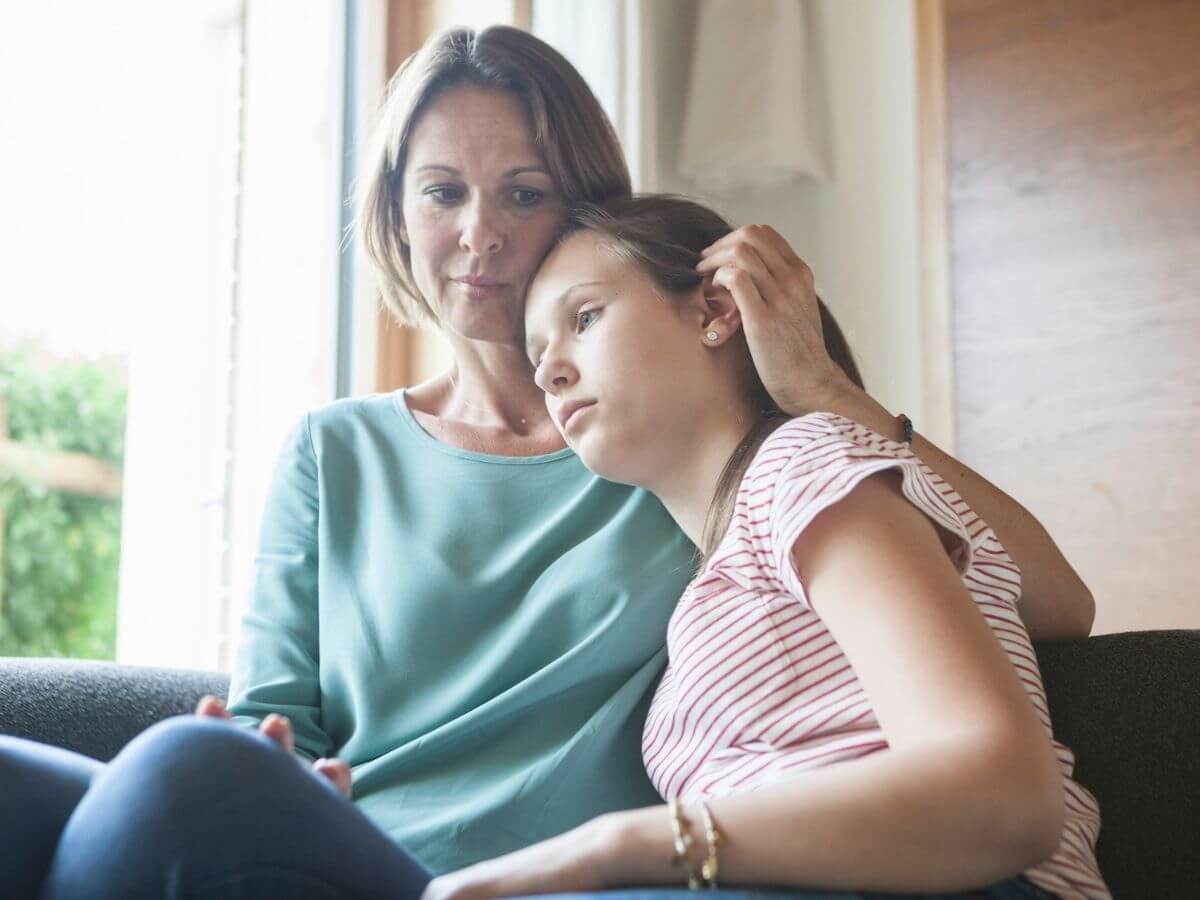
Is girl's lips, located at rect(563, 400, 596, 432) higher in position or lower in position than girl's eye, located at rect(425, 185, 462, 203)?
lower

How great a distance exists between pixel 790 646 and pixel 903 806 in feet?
0.71

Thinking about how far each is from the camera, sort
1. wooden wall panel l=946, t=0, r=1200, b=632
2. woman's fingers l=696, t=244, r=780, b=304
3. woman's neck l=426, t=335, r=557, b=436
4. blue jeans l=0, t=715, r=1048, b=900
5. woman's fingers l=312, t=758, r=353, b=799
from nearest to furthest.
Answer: blue jeans l=0, t=715, r=1048, b=900 → woman's fingers l=312, t=758, r=353, b=799 → woman's fingers l=696, t=244, r=780, b=304 → woman's neck l=426, t=335, r=557, b=436 → wooden wall panel l=946, t=0, r=1200, b=632

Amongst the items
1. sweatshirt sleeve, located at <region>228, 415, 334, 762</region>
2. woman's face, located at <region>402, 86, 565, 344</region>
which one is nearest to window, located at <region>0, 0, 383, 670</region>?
sweatshirt sleeve, located at <region>228, 415, 334, 762</region>

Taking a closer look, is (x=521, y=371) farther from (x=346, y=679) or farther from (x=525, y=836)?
(x=525, y=836)

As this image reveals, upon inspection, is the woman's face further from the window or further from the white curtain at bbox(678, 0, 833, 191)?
the white curtain at bbox(678, 0, 833, 191)

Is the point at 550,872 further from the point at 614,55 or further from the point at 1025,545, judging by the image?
the point at 614,55

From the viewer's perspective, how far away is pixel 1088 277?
7.02ft

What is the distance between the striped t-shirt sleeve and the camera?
2.81 ft

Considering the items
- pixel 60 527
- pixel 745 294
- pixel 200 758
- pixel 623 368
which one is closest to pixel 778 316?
pixel 745 294

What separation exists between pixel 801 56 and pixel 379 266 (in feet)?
3.37

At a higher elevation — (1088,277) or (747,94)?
(747,94)

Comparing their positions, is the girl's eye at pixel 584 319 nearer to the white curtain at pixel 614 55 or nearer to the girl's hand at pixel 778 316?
the girl's hand at pixel 778 316

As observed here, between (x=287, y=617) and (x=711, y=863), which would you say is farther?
(x=287, y=617)

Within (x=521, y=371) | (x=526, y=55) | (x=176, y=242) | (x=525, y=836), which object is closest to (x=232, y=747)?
(x=525, y=836)
